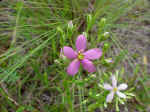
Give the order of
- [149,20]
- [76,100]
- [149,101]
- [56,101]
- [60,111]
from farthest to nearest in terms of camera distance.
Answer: [149,20], [149,101], [76,100], [56,101], [60,111]

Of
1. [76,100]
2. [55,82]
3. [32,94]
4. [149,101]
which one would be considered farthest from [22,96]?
[149,101]

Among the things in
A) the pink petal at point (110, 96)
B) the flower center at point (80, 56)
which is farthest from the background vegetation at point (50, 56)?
the flower center at point (80, 56)

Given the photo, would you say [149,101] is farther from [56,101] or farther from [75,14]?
[75,14]

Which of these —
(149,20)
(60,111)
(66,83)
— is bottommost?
(60,111)

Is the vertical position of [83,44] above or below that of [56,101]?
above

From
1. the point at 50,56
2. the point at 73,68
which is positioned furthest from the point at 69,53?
the point at 50,56

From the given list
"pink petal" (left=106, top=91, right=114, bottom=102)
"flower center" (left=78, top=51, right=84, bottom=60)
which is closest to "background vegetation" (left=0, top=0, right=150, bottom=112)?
"pink petal" (left=106, top=91, right=114, bottom=102)

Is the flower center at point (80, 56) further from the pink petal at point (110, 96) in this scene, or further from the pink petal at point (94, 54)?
the pink petal at point (110, 96)

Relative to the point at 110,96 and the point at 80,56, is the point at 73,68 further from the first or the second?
the point at 110,96
